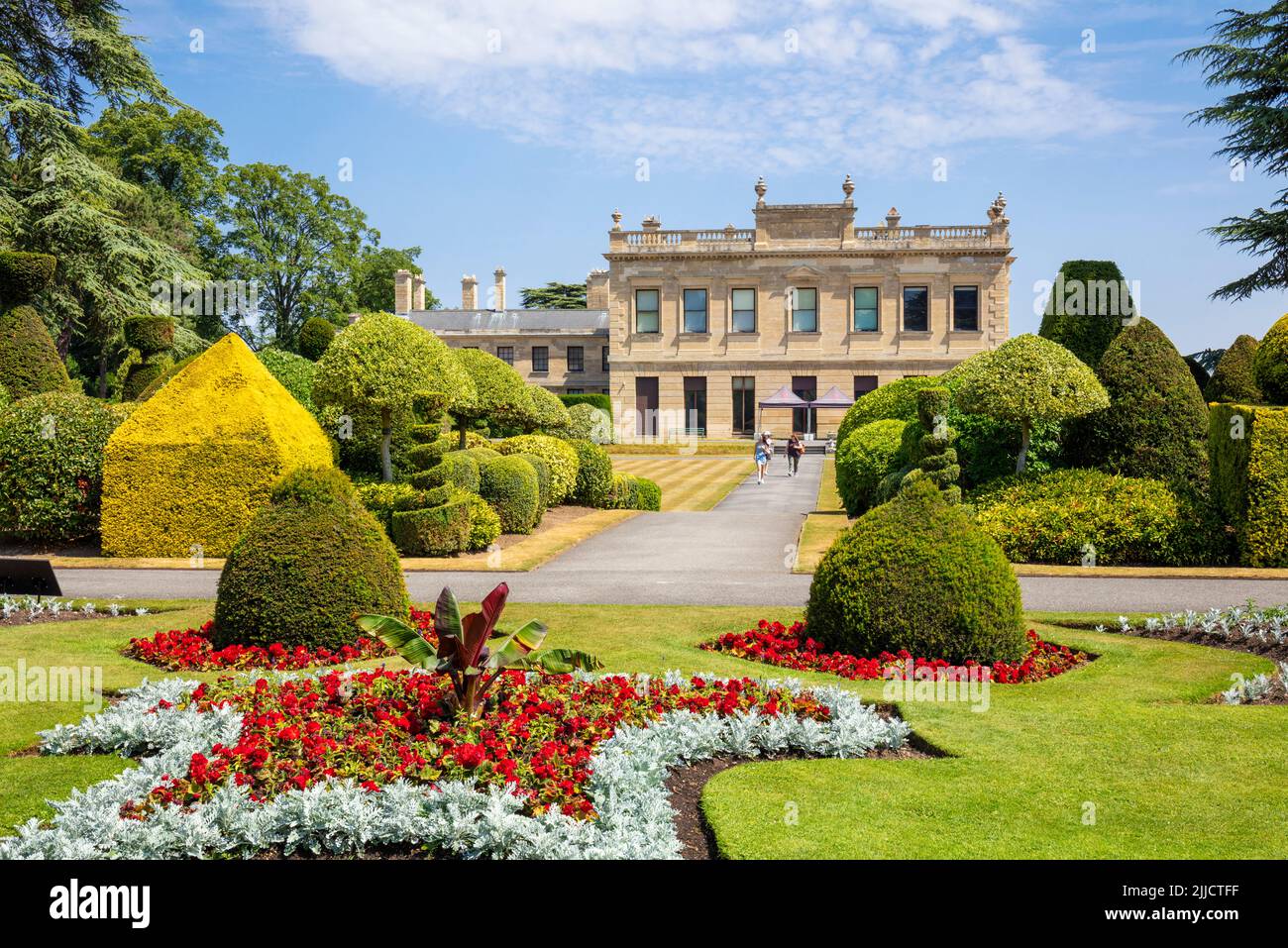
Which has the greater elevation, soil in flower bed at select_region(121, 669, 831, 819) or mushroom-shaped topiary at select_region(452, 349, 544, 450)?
mushroom-shaped topiary at select_region(452, 349, 544, 450)

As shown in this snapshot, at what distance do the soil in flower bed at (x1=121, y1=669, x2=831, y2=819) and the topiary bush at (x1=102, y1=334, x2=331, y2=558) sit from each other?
10.3 m

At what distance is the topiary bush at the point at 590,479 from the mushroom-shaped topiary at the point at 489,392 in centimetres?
212

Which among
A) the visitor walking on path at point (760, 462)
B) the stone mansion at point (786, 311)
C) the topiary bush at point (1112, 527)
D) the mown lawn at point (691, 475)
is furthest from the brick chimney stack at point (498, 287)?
the topiary bush at point (1112, 527)

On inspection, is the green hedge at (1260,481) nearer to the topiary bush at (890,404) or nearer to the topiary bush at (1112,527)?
the topiary bush at (1112,527)

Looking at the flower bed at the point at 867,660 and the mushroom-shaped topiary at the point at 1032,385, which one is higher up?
the mushroom-shaped topiary at the point at 1032,385

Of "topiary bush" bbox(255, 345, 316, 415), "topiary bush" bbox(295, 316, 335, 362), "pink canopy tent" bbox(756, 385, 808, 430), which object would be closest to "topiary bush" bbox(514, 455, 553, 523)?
"topiary bush" bbox(255, 345, 316, 415)

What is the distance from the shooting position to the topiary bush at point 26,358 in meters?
21.2

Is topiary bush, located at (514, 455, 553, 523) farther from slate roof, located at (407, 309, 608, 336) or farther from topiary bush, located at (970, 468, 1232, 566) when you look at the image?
slate roof, located at (407, 309, 608, 336)

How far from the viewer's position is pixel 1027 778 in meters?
6.12

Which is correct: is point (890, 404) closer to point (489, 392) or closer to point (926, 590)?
point (489, 392)

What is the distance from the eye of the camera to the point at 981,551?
28.6ft

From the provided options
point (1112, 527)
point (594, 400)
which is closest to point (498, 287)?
point (594, 400)

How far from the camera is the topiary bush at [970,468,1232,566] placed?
51.9 feet
